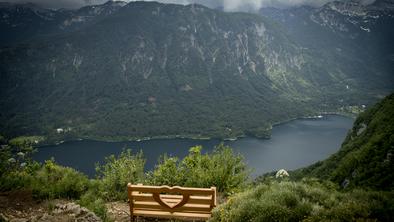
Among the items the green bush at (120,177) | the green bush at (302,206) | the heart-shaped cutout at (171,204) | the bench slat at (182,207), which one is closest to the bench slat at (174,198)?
the bench slat at (182,207)

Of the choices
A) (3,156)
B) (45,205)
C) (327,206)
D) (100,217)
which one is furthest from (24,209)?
(327,206)

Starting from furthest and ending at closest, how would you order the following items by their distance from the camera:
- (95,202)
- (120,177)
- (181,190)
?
(120,177), (95,202), (181,190)

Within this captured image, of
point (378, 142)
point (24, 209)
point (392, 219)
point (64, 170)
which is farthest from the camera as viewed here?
point (378, 142)

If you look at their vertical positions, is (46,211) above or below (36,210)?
above

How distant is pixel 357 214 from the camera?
6.83 m

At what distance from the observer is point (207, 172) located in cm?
1252

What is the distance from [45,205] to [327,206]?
8465 millimetres

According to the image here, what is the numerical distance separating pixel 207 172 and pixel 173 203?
10.2 ft

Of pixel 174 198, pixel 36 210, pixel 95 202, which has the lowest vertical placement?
pixel 36 210

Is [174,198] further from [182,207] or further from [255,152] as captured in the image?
[255,152]

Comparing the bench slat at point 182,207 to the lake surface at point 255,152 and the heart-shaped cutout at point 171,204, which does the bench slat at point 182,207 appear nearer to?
the heart-shaped cutout at point 171,204

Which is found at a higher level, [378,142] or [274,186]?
[274,186]

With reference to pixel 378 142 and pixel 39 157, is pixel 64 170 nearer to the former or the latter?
pixel 378 142

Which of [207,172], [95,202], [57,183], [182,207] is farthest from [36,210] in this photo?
[207,172]
